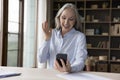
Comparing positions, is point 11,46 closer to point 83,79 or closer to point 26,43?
point 26,43

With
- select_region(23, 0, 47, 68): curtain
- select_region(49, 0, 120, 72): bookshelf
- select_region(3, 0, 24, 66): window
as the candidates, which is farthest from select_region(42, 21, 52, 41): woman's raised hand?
select_region(49, 0, 120, 72): bookshelf

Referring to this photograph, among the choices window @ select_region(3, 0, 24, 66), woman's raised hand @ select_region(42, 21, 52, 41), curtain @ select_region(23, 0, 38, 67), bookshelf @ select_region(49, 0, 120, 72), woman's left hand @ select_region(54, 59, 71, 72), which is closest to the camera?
woman's left hand @ select_region(54, 59, 71, 72)

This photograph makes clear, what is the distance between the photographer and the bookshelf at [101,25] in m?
6.72

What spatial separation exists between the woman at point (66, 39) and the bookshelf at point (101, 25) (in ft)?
15.5

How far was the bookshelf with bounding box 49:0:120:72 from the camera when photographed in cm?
672

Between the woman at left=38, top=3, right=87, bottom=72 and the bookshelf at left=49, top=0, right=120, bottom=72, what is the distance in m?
4.74

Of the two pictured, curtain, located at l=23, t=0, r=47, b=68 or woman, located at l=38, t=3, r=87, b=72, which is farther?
curtain, located at l=23, t=0, r=47, b=68

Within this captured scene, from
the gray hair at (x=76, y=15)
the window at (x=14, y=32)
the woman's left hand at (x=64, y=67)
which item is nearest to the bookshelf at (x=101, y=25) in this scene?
the window at (x=14, y=32)

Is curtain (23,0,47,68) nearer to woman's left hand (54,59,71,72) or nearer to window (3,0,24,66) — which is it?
window (3,0,24,66)

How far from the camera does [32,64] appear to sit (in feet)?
21.6

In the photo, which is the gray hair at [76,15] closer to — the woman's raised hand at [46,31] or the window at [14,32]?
the woman's raised hand at [46,31]

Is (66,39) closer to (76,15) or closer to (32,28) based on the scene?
(76,15)

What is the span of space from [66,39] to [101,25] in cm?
510

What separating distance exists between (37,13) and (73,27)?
4.67 meters
